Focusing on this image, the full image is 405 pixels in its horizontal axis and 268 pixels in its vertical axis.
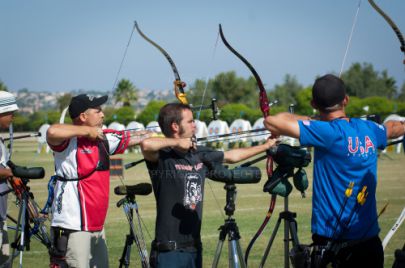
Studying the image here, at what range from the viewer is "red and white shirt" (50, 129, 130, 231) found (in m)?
5.33

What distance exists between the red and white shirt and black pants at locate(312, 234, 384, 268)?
5.89 feet

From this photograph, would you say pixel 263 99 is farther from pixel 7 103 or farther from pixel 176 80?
pixel 7 103

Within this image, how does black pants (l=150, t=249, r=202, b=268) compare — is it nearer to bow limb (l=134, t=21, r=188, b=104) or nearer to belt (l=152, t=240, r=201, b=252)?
belt (l=152, t=240, r=201, b=252)

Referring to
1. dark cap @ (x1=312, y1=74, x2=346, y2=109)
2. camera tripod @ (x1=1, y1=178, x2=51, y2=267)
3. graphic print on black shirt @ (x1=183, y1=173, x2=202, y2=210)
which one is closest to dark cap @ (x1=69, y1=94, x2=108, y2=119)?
camera tripod @ (x1=1, y1=178, x2=51, y2=267)

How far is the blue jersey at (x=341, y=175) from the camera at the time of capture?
4270 mm

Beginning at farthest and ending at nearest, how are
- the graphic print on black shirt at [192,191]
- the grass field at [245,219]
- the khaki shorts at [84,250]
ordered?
the grass field at [245,219]
the khaki shorts at [84,250]
the graphic print on black shirt at [192,191]

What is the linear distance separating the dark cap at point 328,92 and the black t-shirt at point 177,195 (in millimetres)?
1043

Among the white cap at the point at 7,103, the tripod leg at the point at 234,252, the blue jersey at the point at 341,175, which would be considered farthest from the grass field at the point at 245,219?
the blue jersey at the point at 341,175

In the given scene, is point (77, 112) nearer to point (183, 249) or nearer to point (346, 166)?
point (183, 249)

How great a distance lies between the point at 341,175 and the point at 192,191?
1064 millimetres

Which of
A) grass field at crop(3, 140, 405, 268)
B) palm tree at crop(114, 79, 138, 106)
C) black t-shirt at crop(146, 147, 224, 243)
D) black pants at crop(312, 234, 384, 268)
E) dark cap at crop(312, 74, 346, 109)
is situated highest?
palm tree at crop(114, 79, 138, 106)

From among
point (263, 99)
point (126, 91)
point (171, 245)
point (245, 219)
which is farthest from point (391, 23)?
point (126, 91)

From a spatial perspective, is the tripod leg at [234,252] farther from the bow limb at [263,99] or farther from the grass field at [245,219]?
the grass field at [245,219]

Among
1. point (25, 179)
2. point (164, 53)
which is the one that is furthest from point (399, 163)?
point (25, 179)
